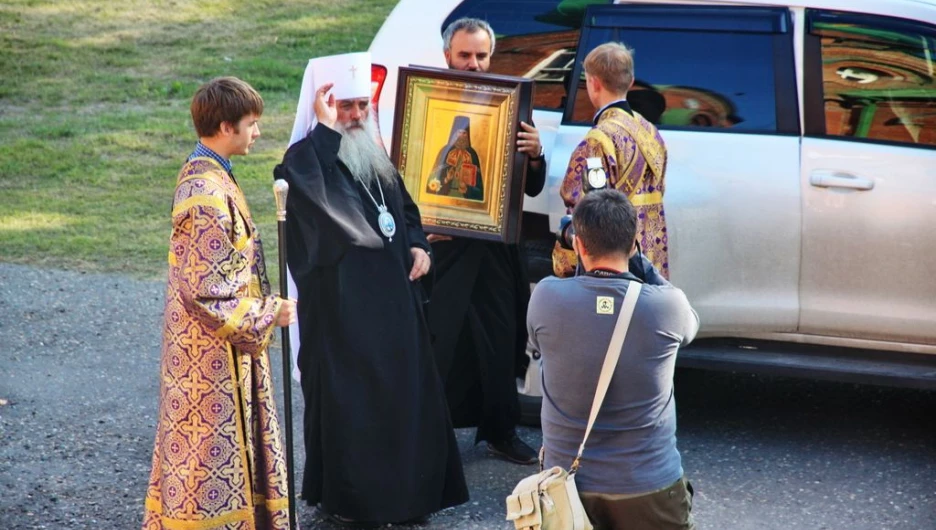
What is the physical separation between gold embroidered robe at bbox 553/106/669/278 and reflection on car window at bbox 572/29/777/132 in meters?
0.65

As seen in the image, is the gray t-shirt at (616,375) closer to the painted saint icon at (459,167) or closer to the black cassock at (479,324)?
the painted saint icon at (459,167)

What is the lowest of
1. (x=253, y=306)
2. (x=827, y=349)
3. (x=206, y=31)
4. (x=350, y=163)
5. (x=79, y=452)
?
(x=79, y=452)

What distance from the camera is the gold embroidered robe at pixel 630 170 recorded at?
17.2ft

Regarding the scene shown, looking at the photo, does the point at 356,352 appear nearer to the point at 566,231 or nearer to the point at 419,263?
the point at 419,263

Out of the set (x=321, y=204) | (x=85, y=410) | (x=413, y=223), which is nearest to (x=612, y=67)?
(x=413, y=223)

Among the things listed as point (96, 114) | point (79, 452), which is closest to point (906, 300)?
point (79, 452)

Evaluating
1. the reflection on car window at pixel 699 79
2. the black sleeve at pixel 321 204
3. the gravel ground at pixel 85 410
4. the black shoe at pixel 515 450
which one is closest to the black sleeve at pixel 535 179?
the reflection on car window at pixel 699 79

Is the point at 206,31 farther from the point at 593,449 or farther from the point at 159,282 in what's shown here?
the point at 593,449

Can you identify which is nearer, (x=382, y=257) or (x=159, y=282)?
(x=382, y=257)

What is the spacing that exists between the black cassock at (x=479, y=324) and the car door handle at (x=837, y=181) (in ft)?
3.94

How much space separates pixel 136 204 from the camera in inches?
436

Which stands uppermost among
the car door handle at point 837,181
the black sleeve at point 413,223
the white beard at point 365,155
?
→ the white beard at point 365,155

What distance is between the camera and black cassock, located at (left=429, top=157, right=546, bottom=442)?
19.1 feet

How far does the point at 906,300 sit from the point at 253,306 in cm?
295
